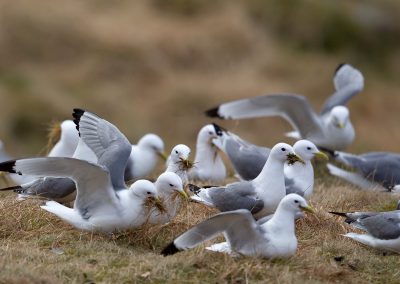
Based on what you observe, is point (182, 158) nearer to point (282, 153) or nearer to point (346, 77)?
point (282, 153)

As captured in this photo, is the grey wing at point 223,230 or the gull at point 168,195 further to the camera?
the gull at point 168,195

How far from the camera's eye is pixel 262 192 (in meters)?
6.80

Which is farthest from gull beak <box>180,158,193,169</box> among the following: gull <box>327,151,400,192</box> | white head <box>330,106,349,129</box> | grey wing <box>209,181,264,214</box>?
white head <box>330,106,349,129</box>

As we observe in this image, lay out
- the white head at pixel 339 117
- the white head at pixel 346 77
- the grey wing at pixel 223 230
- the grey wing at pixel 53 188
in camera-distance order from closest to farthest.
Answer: the grey wing at pixel 223 230 < the grey wing at pixel 53 188 < the white head at pixel 339 117 < the white head at pixel 346 77

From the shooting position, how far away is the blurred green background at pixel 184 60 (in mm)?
14930

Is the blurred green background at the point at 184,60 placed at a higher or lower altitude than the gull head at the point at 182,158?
higher

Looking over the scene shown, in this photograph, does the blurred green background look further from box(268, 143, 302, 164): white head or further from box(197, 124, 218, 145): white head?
box(268, 143, 302, 164): white head

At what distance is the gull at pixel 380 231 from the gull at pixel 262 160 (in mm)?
757

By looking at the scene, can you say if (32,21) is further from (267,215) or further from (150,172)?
(267,215)

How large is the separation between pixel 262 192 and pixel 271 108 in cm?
334

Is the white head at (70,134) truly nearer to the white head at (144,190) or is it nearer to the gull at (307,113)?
the gull at (307,113)

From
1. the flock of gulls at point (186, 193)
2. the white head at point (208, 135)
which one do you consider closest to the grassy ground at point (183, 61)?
the white head at point (208, 135)

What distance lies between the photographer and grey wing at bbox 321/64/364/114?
1085cm

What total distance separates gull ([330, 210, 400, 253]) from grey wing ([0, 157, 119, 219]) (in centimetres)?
171
